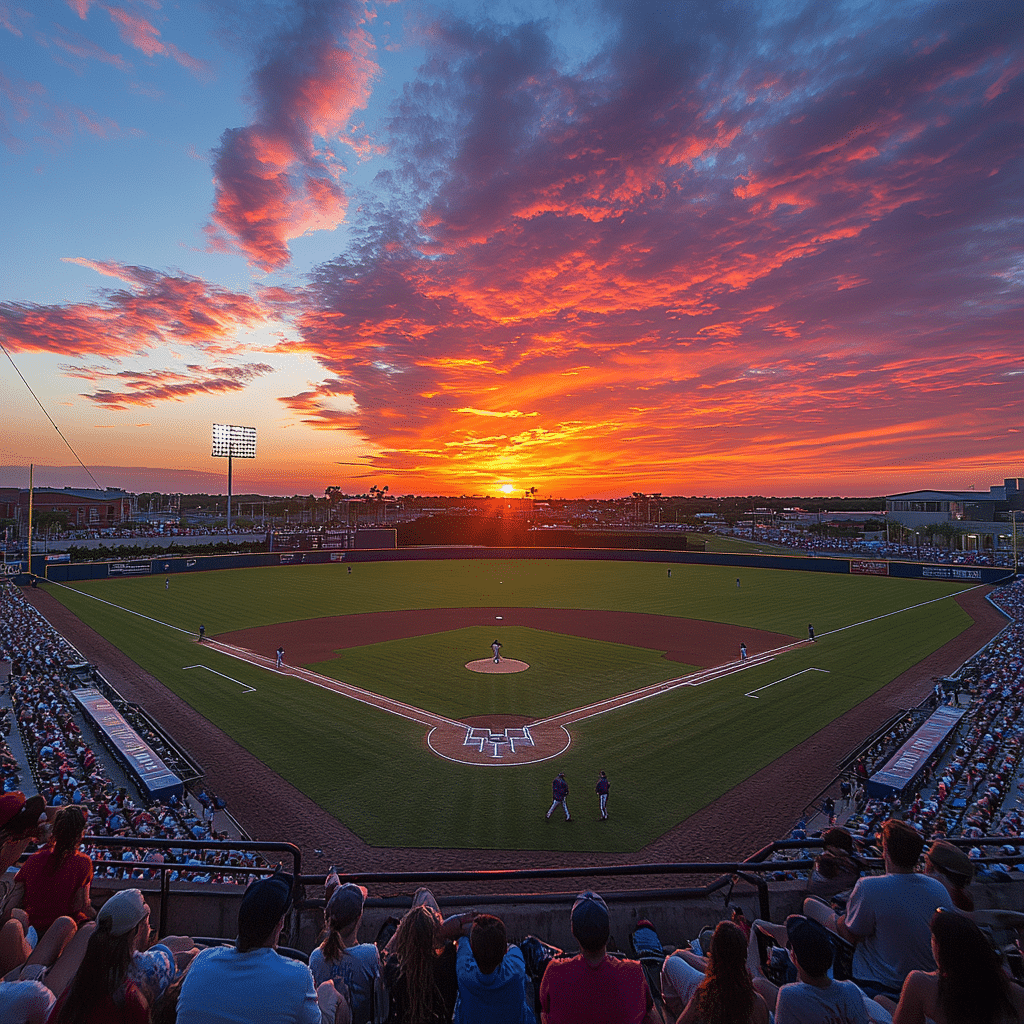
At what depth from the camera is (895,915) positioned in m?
3.89

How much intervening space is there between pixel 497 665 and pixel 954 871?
25060 mm

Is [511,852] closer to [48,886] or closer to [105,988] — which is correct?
[48,886]

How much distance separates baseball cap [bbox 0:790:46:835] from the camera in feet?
14.0

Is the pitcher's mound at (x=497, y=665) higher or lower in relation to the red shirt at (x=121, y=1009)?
lower

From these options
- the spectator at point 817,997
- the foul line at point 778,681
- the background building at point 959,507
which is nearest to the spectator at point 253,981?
the spectator at point 817,997

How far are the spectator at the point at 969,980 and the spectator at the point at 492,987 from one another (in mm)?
2208

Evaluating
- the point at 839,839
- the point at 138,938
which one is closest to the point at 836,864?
the point at 839,839

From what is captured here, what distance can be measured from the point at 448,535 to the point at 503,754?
253 feet

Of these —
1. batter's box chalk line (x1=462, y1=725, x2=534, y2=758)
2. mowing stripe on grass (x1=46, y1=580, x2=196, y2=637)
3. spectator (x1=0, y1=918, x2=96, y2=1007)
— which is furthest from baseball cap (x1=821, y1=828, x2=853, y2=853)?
mowing stripe on grass (x1=46, y1=580, x2=196, y2=637)

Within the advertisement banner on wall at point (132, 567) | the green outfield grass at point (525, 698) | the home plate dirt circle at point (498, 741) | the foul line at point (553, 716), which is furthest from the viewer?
the advertisement banner on wall at point (132, 567)

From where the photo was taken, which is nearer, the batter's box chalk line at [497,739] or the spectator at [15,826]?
the spectator at [15,826]

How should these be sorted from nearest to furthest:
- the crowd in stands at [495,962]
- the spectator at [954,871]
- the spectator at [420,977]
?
1. the crowd in stands at [495,962]
2. the spectator at [420,977]
3. the spectator at [954,871]

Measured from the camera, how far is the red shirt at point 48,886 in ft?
13.4

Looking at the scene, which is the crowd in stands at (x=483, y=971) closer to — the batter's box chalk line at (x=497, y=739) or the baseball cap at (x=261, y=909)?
the baseball cap at (x=261, y=909)
